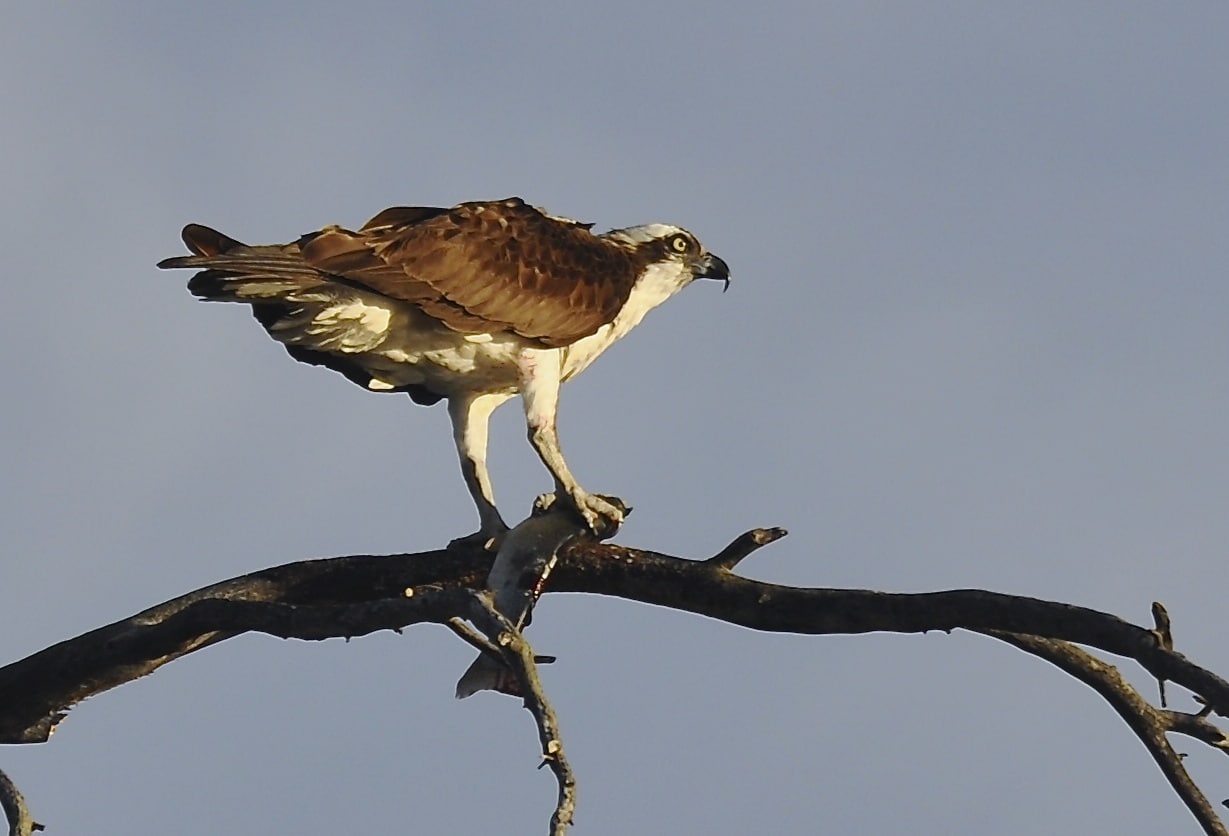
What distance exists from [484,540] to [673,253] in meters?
2.26

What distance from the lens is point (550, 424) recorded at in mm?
7629

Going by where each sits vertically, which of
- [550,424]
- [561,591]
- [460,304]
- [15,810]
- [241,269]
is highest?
[460,304]

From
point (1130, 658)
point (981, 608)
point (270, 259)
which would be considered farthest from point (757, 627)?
point (270, 259)

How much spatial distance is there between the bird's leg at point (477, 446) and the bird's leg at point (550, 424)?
340mm

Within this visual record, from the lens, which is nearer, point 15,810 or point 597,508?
point 15,810

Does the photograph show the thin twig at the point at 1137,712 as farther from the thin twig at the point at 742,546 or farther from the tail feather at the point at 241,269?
the tail feather at the point at 241,269

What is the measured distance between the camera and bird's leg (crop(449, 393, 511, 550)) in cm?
780

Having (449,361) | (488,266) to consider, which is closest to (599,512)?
(449,361)

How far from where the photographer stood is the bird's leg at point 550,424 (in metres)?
6.89

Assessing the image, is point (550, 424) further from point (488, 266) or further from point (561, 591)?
point (561, 591)

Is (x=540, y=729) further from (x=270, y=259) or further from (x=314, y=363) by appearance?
(x=314, y=363)

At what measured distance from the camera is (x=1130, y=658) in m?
4.86

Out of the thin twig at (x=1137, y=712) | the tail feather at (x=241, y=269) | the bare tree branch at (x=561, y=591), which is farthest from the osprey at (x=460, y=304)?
the thin twig at (x=1137, y=712)

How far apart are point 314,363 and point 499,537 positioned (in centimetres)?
120
